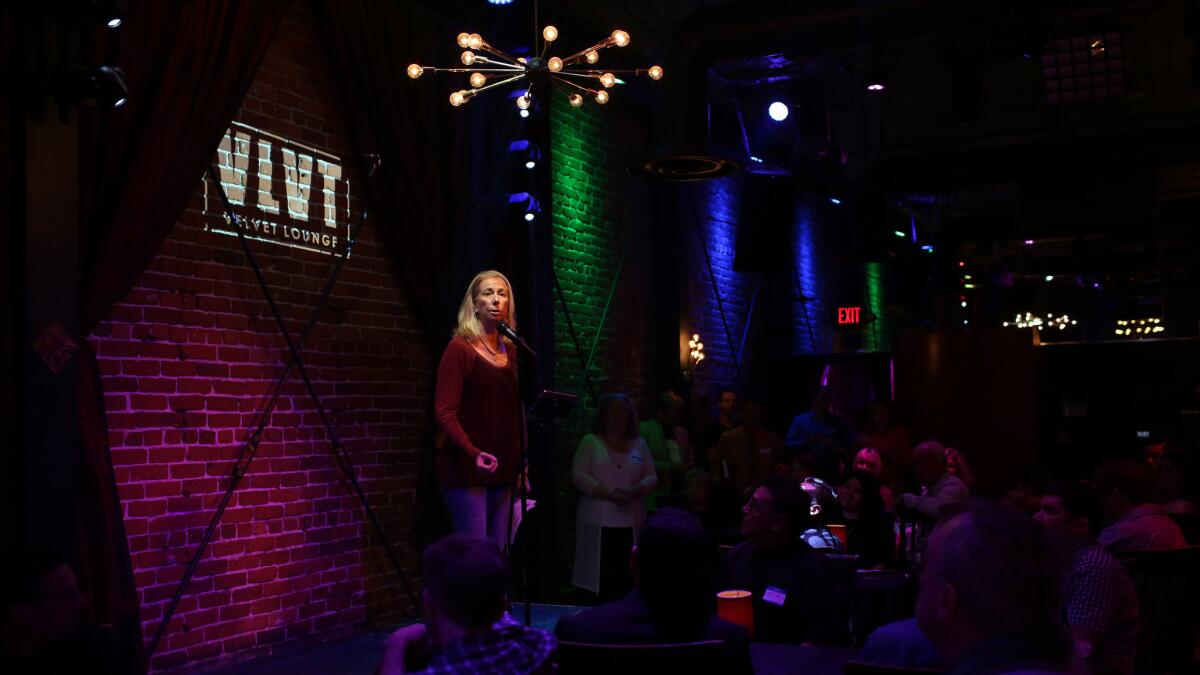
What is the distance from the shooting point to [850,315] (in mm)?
14141

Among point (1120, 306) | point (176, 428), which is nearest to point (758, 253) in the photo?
point (176, 428)

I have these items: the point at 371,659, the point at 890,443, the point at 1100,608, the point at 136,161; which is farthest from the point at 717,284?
the point at 1100,608

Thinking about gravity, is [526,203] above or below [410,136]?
below

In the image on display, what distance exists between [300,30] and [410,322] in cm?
173

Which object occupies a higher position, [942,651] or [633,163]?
[633,163]

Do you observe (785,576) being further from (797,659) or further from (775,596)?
(797,659)

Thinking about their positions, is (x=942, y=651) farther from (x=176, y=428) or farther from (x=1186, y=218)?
(x=1186, y=218)

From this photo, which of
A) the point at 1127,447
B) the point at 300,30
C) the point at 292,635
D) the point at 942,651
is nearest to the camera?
the point at 942,651

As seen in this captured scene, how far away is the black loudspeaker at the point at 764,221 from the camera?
10.9m

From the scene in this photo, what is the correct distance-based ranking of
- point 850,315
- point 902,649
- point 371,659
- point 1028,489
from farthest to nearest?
point 850,315 < point 1028,489 < point 371,659 < point 902,649

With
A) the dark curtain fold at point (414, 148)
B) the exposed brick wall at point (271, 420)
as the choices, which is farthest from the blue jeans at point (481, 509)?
the dark curtain fold at point (414, 148)

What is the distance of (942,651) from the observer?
5.63 feet

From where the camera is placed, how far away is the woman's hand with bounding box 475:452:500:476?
4.79 m

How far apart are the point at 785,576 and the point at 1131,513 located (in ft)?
5.33
